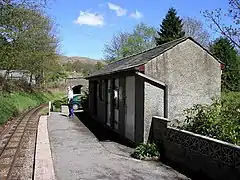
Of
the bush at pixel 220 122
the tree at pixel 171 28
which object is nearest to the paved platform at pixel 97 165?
the bush at pixel 220 122

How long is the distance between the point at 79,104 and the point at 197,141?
24.3 m

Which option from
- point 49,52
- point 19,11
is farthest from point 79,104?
point 19,11

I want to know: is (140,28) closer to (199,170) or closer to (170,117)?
(170,117)

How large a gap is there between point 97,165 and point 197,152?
9.00 feet

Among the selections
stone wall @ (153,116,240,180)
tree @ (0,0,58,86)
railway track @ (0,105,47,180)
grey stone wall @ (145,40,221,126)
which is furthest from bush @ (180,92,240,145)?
tree @ (0,0,58,86)

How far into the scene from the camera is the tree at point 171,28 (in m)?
42.9

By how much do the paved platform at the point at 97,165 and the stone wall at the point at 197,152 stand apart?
494 mm

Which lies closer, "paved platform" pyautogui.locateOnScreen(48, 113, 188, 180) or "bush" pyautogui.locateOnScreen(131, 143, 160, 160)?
"paved platform" pyautogui.locateOnScreen(48, 113, 188, 180)

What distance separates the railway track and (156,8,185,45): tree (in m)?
28.5

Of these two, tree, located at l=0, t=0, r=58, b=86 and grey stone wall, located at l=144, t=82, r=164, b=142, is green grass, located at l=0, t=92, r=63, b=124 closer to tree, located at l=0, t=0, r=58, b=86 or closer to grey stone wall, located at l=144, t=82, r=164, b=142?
tree, located at l=0, t=0, r=58, b=86

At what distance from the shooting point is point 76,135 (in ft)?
49.0

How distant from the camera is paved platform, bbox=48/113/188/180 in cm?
812

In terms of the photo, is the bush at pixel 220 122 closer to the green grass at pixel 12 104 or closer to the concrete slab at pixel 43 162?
the concrete slab at pixel 43 162

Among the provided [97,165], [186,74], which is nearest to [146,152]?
[97,165]
